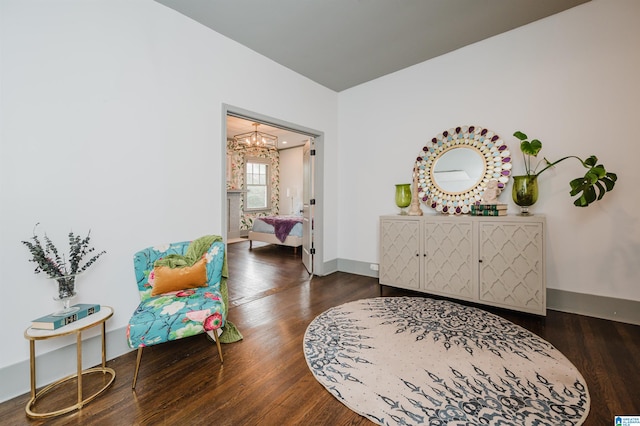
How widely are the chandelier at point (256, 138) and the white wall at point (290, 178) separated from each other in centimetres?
73

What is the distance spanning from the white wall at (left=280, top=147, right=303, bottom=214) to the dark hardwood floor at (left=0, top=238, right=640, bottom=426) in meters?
5.76

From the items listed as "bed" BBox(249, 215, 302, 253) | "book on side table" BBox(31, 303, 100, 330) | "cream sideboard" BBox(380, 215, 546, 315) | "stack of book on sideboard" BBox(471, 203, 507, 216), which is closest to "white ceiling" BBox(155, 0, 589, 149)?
"stack of book on sideboard" BBox(471, 203, 507, 216)

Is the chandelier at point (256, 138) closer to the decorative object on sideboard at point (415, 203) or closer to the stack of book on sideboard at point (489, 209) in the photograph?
the decorative object on sideboard at point (415, 203)

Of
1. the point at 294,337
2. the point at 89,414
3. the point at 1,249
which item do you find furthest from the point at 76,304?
the point at 294,337

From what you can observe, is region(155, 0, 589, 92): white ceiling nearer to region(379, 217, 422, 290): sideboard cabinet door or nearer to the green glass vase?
the green glass vase

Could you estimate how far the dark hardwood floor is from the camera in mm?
1428

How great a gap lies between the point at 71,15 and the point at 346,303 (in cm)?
333

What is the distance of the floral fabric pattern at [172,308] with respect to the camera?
1635 mm

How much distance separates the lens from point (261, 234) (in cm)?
614

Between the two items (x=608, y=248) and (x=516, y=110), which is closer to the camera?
(x=608, y=248)

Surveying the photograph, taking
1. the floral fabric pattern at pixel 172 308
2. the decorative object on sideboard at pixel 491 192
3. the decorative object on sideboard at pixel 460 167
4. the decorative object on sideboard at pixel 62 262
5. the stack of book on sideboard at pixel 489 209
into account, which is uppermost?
the decorative object on sideboard at pixel 460 167

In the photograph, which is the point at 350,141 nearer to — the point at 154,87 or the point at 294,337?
the point at 154,87

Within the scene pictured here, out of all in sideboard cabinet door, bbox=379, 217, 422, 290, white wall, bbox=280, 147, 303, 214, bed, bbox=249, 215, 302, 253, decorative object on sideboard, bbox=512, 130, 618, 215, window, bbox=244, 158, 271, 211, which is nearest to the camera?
decorative object on sideboard, bbox=512, 130, 618, 215

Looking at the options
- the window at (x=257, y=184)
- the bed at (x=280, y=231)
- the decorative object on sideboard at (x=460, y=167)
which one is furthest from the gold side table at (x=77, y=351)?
the window at (x=257, y=184)
